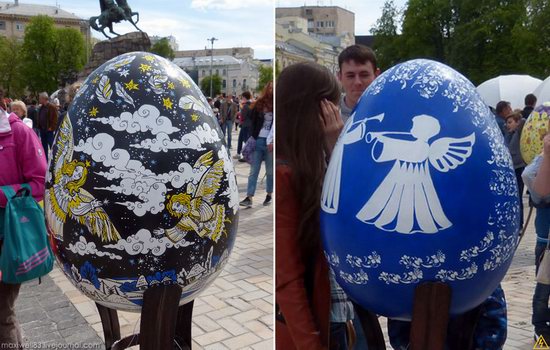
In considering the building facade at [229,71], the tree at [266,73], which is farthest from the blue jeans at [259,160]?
the building facade at [229,71]

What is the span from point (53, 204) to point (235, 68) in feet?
269

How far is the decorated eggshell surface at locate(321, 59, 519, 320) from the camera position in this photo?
151cm

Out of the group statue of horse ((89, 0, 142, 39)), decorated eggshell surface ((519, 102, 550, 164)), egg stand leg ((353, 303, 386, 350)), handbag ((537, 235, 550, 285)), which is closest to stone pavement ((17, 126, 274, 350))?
handbag ((537, 235, 550, 285))

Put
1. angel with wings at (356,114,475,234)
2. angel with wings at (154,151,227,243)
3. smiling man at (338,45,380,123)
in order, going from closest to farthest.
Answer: angel with wings at (356,114,475,234) → angel with wings at (154,151,227,243) → smiling man at (338,45,380,123)

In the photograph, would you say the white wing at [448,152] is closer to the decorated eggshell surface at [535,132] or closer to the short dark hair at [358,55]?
the short dark hair at [358,55]

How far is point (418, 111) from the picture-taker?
1.57 meters

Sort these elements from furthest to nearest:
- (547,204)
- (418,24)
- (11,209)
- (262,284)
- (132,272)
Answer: (418,24), (262,284), (547,204), (11,209), (132,272)

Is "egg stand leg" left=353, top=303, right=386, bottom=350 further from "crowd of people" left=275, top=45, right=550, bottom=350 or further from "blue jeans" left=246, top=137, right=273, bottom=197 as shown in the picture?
"blue jeans" left=246, top=137, right=273, bottom=197

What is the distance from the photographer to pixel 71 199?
75.1 inches

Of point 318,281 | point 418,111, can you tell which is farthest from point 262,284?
point 418,111

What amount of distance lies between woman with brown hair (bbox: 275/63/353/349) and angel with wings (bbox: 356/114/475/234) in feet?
1.03

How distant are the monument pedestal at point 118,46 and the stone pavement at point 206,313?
12355 mm

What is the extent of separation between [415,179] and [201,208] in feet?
2.61

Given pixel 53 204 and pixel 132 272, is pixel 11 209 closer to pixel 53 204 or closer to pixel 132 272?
pixel 53 204
